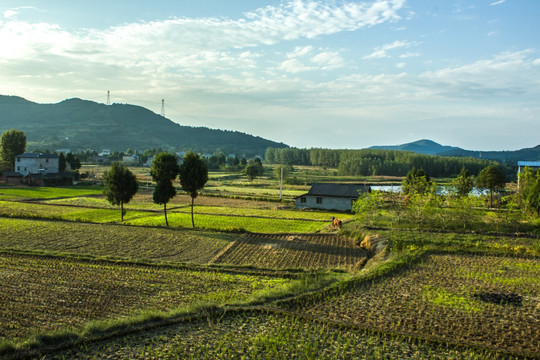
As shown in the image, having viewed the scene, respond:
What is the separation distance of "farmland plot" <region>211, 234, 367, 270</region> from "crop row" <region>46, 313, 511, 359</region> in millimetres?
8536

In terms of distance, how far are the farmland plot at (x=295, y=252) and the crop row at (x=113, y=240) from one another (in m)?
1.51

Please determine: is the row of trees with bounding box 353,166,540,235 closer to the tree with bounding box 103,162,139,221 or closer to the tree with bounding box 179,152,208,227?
the tree with bounding box 179,152,208,227

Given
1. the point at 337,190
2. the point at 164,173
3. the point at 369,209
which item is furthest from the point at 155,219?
the point at 337,190

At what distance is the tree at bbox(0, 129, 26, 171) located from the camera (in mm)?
83188

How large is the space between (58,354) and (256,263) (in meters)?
12.5

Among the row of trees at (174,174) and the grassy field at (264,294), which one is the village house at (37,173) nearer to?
the grassy field at (264,294)

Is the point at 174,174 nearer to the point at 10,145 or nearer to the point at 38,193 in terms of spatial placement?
the point at 38,193

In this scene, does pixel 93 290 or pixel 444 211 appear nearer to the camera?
pixel 93 290

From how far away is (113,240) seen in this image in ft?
89.7

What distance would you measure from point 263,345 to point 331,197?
37078mm

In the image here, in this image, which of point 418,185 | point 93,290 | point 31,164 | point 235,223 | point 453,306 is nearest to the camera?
point 453,306

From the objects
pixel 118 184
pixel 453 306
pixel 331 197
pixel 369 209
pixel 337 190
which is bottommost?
pixel 453 306

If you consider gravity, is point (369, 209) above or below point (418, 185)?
below

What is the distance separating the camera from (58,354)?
1149cm
